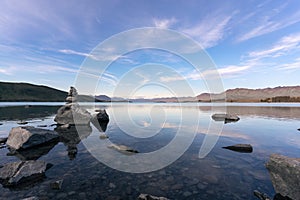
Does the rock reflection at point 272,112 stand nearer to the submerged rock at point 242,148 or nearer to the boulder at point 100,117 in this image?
the submerged rock at point 242,148

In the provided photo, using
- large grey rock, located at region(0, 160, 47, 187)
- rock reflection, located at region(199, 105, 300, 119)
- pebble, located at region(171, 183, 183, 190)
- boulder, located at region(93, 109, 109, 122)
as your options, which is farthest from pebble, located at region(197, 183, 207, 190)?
rock reflection, located at region(199, 105, 300, 119)

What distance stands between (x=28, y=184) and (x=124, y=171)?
520 centimetres

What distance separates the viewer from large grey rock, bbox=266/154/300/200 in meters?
6.64

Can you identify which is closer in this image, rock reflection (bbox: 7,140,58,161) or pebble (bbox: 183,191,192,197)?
pebble (bbox: 183,191,192,197)

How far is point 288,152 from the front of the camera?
1426 cm

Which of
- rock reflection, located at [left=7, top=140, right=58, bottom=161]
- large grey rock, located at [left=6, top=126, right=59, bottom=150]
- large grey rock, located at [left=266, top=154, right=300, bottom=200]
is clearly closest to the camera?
large grey rock, located at [left=266, top=154, right=300, bottom=200]

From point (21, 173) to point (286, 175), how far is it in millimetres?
13700

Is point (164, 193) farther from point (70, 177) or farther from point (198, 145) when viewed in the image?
point (198, 145)

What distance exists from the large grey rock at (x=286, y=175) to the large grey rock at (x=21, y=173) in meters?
12.7

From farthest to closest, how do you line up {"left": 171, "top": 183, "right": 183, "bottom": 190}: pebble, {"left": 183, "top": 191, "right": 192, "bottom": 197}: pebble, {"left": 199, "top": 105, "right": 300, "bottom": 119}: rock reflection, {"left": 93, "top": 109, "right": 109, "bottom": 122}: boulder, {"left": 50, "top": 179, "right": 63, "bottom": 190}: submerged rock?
{"left": 199, "top": 105, "right": 300, "bottom": 119}: rock reflection → {"left": 93, "top": 109, "right": 109, "bottom": 122}: boulder → {"left": 171, "top": 183, "right": 183, "bottom": 190}: pebble → {"left": 50, "top": 179, "right": 63, "bottom": 190}: submerged rock → {"left": 183, "top": 191, "right": 192, "bottom": 197}: pebble

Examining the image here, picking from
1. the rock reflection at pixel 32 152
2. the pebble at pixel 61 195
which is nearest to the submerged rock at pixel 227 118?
the rock reflection at pixel 32 152

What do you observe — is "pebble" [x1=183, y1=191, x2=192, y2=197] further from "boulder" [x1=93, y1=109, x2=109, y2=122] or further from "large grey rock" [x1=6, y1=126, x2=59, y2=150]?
"boulder" [x1=93, y1=109, x2=109, y2=122]

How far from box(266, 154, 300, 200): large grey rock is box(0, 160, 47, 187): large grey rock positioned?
12.7 metres

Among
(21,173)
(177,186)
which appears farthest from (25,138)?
(177,186)
